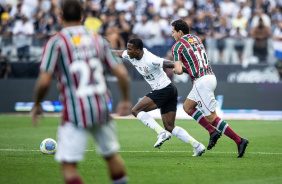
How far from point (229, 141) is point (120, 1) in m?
11.4

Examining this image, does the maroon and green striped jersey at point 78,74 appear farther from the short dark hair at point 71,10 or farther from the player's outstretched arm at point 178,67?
the player's outstretched arm at point 178,67

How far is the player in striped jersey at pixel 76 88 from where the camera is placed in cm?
577

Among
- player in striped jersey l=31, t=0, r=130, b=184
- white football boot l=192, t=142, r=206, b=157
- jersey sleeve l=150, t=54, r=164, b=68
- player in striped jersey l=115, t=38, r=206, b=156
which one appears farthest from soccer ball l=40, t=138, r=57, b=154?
player in striped jersey l=31, t=0, r=130, b=184

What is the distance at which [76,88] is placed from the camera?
579 centimetres

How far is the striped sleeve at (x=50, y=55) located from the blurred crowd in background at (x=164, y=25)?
14997 mm

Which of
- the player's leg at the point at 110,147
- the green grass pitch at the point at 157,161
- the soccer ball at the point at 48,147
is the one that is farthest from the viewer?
the soccer ball at the point at 48,147

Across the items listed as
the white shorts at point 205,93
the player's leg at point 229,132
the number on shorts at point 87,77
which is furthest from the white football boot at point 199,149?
the number on shorts at point 87,77

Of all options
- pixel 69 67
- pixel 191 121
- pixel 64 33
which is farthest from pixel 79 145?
pixel 191 121

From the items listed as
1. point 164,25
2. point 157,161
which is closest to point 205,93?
point 157,161

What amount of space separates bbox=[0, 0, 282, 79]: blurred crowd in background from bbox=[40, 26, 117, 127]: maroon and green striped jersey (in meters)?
14.9

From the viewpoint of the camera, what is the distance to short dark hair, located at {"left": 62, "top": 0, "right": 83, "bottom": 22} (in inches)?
232

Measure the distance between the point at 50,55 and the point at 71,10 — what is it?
1.71 ft

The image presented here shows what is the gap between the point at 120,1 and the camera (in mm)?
24031

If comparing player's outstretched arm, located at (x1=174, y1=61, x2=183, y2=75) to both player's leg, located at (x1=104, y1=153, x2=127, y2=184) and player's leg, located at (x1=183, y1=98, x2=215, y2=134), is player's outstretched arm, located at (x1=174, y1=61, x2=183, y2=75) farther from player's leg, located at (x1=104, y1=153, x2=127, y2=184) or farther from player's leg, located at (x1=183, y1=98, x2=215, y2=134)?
player's leg, located at (x1=104, y1=153, x2=127, y2=184)
